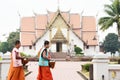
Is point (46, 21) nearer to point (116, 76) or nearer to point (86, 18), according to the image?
point (86, 18)

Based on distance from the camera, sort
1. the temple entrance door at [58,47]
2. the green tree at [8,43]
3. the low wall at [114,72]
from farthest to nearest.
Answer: the green tree at [8,43] < the temple entrance door at [58,47] < the low wall at [114,72]

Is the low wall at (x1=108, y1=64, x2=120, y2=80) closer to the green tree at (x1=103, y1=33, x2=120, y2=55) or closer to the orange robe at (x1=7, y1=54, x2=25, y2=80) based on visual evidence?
the orange robe at (x1=7, y1=54, x2=25, y2=80)

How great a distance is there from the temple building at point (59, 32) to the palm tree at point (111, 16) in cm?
1456

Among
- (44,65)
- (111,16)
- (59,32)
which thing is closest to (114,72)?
(44,65)

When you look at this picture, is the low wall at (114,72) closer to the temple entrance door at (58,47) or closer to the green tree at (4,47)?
the temple entrance door at (58,47)

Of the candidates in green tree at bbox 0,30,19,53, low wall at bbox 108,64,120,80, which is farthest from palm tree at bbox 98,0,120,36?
green tree at bbox 0,30,19,53

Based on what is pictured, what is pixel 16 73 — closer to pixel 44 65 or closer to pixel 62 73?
pixel 44 65

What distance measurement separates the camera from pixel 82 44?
63781 mm

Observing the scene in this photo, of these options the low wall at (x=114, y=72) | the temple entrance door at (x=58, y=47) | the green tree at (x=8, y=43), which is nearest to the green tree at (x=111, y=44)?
the green tree at (x=8, y=43)

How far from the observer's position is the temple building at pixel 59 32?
62.8 meters

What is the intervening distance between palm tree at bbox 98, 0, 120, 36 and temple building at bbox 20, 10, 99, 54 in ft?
47.8

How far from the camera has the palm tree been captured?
45281 mm

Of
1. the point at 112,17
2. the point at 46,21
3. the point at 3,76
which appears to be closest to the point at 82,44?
the point at 46,21

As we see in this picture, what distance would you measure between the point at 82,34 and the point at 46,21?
639cm
